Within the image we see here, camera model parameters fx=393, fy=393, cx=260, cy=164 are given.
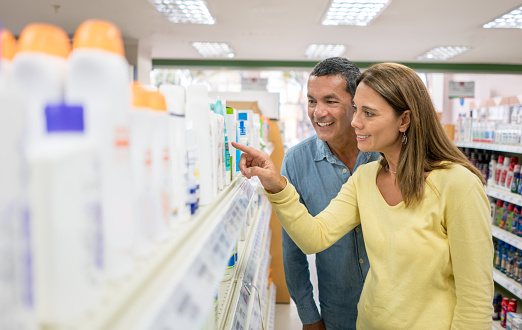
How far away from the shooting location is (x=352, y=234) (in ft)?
6.37

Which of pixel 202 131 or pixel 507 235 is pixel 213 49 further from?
pixel 202 131

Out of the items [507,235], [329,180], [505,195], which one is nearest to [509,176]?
[505,195]

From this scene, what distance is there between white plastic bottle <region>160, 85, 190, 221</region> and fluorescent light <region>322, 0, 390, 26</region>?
4.20 m

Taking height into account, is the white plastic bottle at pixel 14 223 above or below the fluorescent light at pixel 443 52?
below

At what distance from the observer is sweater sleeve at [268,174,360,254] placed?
1489 mm

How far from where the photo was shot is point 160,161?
59 centimetres

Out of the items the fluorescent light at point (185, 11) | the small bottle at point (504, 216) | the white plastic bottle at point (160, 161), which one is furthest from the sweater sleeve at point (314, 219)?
the fluorescent light at point (185, 11)

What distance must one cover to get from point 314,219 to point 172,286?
1.16 m

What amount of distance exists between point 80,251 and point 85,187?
7 centimetres

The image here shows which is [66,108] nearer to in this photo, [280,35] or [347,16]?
[347,16]

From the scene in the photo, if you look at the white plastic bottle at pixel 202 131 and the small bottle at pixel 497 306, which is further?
the small bottle at pixel 497 306

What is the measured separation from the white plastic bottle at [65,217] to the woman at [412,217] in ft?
3.31

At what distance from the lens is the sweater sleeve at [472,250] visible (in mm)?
1310

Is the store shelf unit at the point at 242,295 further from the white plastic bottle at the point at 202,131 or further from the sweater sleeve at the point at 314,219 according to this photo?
the white plastic bottle at the point at 202,131
